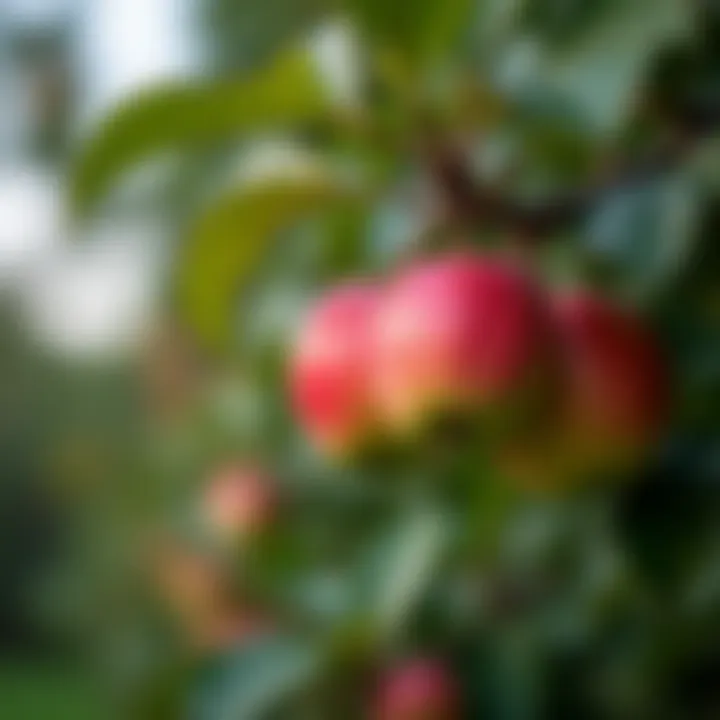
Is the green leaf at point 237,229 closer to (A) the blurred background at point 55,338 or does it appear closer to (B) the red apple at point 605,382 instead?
(B) the red apple at point 605,382

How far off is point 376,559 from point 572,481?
0.20 meters

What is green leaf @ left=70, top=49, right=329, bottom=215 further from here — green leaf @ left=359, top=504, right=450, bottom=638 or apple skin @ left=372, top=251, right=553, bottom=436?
green leaf @ left=359, top=504, right=450, bottom=638

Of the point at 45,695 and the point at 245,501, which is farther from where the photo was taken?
the point at 45,695

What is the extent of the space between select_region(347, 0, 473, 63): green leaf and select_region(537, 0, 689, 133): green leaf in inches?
2.0

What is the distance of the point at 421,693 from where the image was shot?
0.84 meters

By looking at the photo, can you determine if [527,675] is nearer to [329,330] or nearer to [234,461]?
[329,330]

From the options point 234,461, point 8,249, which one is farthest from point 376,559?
point 8,249

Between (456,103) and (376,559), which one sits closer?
(456,103)

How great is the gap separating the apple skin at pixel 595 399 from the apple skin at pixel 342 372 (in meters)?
0.06

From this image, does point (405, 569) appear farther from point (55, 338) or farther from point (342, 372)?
point (55, 338)

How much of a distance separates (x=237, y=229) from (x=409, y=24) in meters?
0.13

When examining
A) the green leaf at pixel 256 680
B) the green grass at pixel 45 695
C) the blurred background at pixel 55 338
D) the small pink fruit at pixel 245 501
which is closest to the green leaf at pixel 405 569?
the green leaf at pixel 256 680

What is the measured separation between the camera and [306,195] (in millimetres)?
671

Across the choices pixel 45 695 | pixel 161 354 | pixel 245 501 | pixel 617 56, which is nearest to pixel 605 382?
pixel 617 56
